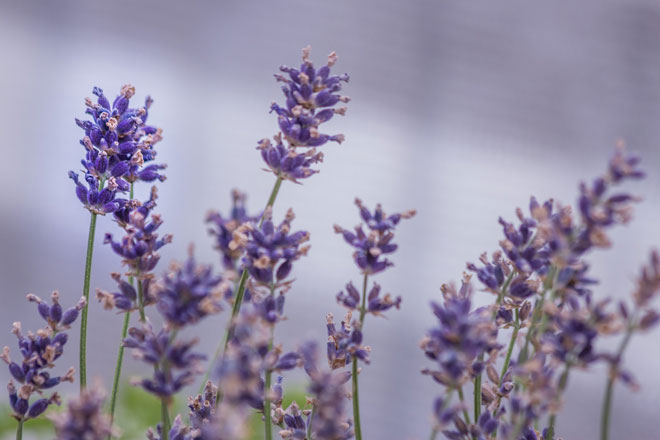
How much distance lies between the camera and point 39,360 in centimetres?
33

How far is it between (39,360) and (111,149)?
0.11 meters

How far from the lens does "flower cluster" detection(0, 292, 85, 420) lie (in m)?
0.33

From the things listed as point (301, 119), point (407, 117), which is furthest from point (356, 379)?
point (407, 117)

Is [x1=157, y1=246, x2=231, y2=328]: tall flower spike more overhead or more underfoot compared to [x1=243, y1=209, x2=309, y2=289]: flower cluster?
more underfoot

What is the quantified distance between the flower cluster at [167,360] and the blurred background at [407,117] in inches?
77.0

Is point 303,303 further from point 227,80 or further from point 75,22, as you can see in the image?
point 75,22

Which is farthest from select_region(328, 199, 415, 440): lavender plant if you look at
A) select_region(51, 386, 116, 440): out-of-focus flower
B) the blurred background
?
the blurred background

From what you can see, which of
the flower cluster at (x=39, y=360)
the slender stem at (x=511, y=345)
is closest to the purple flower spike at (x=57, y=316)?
the flower cluster at (x=39, y=360)

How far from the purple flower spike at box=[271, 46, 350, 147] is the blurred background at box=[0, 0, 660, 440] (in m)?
1.88

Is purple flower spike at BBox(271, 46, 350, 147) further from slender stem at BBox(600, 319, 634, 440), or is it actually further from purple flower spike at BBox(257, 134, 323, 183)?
slender stem at BBox(600, 319, 634, 440)

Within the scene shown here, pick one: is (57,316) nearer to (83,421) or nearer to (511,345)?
(83,421)

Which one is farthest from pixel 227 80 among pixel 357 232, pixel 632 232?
pixel 357 232

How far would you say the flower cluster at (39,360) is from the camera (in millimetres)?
326

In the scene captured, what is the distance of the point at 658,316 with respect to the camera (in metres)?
0.24
